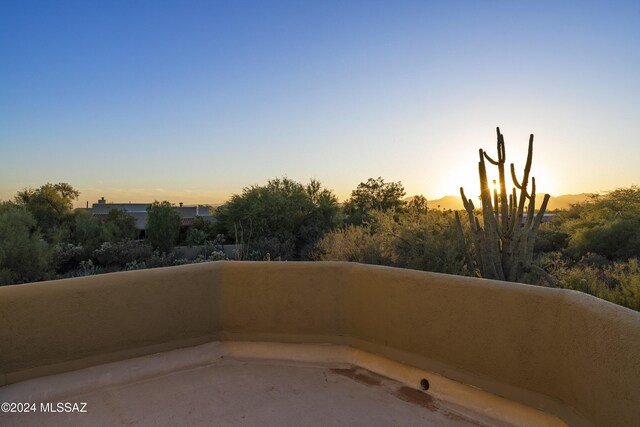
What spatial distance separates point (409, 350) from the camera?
199 inches

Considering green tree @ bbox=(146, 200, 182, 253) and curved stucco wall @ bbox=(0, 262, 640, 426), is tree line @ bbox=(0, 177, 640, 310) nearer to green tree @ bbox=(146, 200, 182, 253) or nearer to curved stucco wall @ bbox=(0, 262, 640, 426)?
green tree @ bbox=(146, 200, 182, 253)

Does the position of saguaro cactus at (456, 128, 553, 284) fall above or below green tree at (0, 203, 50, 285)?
above

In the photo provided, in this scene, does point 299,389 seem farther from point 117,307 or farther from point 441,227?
point 441,227

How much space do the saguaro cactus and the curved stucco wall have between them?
2.92 meters

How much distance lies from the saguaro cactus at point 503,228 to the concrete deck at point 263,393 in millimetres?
3178

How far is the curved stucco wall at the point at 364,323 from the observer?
11.8ft

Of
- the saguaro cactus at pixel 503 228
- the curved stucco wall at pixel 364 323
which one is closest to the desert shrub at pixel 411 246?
the saguaro cactus at pixel 503 228

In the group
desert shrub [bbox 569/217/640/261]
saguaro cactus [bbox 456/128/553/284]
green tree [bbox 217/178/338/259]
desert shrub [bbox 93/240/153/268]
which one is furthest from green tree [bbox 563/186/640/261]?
desert shrub [bbox 93/240/153/268]

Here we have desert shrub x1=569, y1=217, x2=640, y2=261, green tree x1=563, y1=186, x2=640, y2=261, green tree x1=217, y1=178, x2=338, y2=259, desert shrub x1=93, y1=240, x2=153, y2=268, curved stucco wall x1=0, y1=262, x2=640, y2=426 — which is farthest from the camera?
green tree x1=217, y1=178, x2=338, y2=259

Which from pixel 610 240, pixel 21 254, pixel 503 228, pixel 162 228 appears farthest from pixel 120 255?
pixel 610 240

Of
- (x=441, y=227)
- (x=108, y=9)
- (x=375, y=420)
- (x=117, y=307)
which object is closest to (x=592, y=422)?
(x=375, y=420)

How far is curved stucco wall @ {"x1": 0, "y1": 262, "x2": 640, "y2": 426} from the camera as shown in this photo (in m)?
3.60

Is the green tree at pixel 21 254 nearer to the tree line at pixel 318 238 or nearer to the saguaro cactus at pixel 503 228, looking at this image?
the tree line at pixel 318 238

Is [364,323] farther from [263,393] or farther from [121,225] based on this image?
[121,225]
